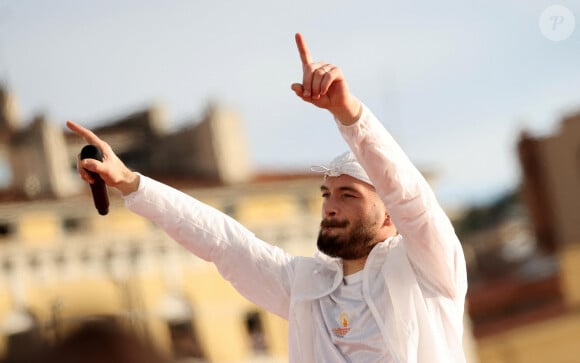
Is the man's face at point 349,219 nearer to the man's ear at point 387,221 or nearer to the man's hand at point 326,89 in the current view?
the man's ear at point 387,221

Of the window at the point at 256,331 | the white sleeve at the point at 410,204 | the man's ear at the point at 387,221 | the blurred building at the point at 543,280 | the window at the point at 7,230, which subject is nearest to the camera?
the white sleeve at the point at 410,204

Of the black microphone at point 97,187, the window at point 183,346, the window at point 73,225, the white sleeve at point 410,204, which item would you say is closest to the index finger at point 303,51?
the white sleeve at point 410,204

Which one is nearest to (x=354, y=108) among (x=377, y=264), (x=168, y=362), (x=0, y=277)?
(x=377, y=264)

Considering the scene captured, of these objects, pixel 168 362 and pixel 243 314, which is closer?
pixel 168 362

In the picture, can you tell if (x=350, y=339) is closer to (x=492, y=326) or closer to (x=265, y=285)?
(x=265, y=285)

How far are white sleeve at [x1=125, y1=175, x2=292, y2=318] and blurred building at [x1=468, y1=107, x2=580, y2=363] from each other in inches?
1138

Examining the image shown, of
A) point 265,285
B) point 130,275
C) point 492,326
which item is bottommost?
point 492,326

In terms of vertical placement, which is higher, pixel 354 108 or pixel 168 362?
pixel 354 108

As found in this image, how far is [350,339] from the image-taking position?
146 inches

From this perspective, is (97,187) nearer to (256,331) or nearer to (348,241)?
(348,241)

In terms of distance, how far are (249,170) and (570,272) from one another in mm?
9487

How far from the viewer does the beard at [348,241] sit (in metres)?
3.86

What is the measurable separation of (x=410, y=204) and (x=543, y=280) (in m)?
35.4

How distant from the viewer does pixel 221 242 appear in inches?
158
